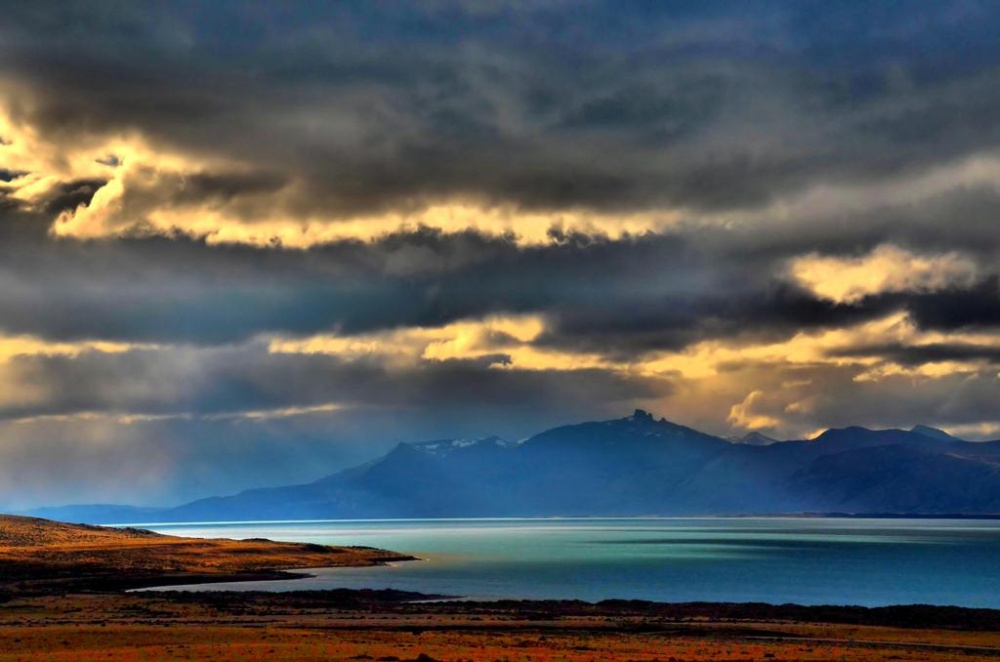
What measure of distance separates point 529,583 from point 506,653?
8889 centimetres

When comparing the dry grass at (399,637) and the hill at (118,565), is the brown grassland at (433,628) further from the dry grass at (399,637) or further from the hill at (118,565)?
the hill at (118,565)

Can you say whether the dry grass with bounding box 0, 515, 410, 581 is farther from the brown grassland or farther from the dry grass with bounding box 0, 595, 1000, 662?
the dry grass with bounding box 0, 595, 1000, 662

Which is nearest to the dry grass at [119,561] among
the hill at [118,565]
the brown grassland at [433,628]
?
the hill at [118,565]

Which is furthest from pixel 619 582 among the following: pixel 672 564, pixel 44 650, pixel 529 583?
pixel 44 650

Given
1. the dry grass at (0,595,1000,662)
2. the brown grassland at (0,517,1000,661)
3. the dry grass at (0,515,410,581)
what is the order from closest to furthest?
the dry grass at (0,595,1000,662) → the brown grassland at (0,517,1000,661) → the dry grass at (0,515,410,581)

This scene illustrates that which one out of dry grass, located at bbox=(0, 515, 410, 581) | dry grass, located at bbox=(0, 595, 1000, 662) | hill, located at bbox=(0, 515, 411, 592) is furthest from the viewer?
dry grass, located at bbox=(0, 515, 410, 581)

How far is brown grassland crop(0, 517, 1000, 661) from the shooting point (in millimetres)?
64500

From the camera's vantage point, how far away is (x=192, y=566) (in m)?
171

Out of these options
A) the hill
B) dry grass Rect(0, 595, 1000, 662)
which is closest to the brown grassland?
dry grass Rect(0, 595, 1000, 662)

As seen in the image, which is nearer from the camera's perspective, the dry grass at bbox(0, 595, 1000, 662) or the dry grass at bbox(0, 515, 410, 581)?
the dry grass at bbox(0, 595, 1000, 662)

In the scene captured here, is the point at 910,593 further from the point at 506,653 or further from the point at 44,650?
the point at 44,650

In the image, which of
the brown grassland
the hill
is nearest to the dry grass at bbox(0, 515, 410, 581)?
the hill

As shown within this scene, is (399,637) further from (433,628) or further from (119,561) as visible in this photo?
(119,561)

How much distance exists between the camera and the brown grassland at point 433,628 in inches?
2539
